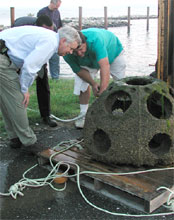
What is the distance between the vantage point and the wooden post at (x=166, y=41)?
16.4 feet

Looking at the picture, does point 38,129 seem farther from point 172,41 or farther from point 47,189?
point 172,41

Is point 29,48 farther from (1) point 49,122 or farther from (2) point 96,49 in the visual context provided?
(1) point 49,122

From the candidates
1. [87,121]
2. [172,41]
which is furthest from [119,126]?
[172,41]

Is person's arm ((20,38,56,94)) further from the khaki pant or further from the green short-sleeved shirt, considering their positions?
the green short-sleeved shirt

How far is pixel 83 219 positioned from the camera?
3369 millimetres

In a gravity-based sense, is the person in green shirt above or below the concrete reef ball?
above

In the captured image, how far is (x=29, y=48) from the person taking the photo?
167 inches

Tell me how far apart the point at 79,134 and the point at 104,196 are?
206 cm

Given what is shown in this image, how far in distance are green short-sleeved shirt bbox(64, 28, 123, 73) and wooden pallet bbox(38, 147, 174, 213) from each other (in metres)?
1.58

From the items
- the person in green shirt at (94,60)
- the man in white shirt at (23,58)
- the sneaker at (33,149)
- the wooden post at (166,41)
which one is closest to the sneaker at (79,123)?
the person in green shirt at (94,60)

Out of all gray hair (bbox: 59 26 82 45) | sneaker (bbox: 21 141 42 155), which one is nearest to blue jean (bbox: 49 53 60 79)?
sneaker (bbox: 21 141 42 155)

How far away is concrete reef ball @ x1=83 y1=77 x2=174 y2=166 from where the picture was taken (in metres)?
3.76

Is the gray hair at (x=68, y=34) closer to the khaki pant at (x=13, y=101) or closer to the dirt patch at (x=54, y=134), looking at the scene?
the khaki pant at (x=13, y=101)

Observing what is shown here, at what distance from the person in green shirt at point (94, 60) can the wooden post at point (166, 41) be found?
0.78m
